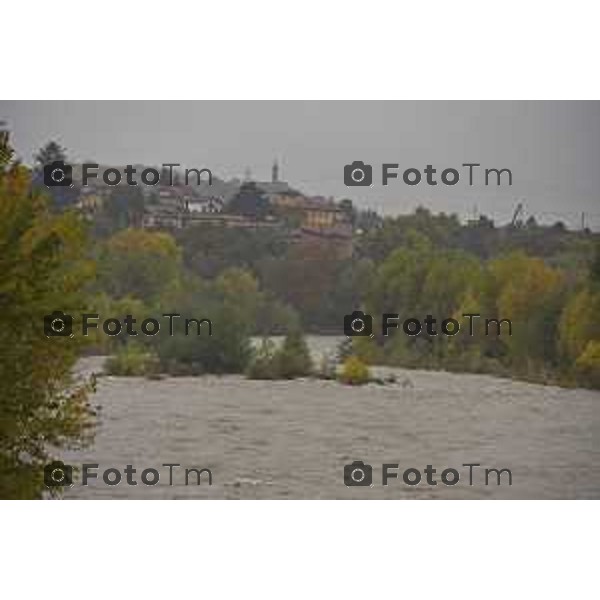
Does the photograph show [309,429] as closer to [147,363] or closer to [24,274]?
[147,363]

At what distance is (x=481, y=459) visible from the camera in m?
11.0

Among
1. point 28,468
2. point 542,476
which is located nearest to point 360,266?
point 542,476

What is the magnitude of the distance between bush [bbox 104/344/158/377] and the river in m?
0.07

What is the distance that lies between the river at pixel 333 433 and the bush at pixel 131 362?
7cm

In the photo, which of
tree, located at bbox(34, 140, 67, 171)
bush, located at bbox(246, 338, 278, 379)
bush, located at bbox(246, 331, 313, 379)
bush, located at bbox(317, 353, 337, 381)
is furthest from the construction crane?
tree, located at bbox(34, 140, 67, 171)

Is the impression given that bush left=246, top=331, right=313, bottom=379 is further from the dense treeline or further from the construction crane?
the construction crane

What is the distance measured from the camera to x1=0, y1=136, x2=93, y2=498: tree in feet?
34.3

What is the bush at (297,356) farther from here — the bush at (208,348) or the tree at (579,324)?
the tree at (579,324)

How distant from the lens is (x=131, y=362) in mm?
11047

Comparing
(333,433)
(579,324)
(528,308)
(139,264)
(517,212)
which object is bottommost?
(333,433)

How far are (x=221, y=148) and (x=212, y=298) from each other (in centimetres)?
118

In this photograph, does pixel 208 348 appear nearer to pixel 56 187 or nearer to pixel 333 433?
pixel 333 433

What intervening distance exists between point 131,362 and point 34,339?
0.80 m

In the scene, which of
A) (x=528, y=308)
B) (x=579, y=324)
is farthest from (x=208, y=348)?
(x=579, y=324)
